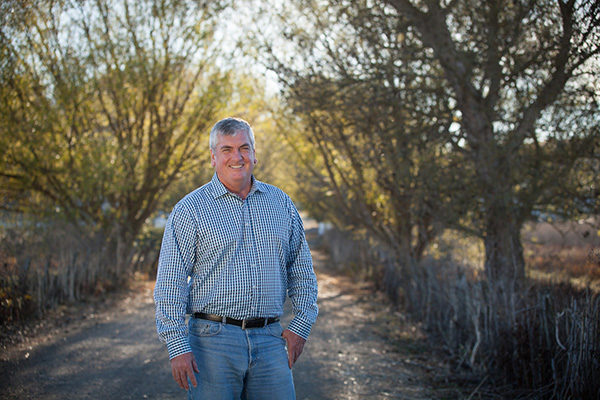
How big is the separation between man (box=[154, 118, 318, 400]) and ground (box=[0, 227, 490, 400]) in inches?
102

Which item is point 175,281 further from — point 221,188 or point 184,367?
point 221,188

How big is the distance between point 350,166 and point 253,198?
9.12 m

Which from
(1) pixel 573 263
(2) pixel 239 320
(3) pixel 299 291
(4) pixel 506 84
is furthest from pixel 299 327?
(4) pixel 506 84

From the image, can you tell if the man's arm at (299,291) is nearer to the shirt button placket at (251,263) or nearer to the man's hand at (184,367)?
the shirt button placket at (251,263)

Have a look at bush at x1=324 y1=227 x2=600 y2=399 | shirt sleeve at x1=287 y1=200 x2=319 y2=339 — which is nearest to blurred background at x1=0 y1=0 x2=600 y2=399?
bush at x1=324 y1=227 x2=600 y2=399

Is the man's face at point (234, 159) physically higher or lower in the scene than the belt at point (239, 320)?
higher

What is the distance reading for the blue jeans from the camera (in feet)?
9.17

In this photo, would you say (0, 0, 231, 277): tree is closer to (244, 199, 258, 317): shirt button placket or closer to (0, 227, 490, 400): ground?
(0, 227, 490, 400): ground

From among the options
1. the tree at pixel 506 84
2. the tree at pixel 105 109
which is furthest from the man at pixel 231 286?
the tree at pixel 105 109

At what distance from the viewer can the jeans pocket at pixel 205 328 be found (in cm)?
286

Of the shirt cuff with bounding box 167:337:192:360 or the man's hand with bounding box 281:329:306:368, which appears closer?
the shirt cuff with bounding box 167:337:192:360

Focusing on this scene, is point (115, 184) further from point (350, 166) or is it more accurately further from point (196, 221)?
point (196, 221)

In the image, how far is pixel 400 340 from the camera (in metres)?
8.34

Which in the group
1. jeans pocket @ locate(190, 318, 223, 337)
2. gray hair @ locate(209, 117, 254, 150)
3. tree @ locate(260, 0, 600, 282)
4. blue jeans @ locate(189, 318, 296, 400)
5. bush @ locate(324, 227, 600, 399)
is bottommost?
bush @ locate(324, 227, 600, 399)
